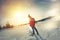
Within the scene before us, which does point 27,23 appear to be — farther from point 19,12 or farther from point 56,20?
point 56,20

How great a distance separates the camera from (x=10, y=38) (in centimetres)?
216

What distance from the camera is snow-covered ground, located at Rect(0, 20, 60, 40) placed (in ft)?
7.11

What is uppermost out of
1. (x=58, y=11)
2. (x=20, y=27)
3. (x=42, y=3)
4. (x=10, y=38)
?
(x=42, y=3)

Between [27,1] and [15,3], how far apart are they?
17 centimetres

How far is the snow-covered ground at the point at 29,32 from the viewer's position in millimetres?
2168

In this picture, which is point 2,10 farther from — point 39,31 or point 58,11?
point 58,11

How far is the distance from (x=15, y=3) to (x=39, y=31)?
1.72 ft

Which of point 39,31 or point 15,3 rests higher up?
point 15,3

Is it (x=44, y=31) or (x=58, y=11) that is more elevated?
(x=58, y=11)

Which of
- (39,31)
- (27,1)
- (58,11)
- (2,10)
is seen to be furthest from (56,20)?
(2,10)

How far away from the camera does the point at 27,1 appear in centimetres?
225

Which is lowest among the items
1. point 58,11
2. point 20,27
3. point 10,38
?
point 10,38

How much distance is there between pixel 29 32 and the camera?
2.20 m

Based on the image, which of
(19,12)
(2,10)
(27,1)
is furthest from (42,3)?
(2,10)
